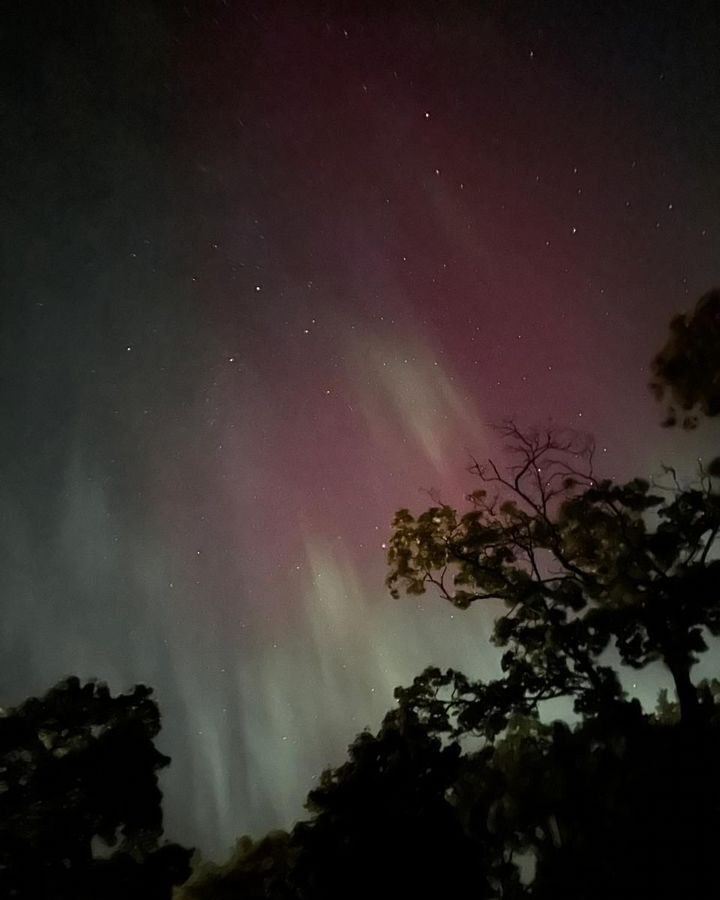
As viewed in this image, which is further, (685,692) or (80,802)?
(80,802)

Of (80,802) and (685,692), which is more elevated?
(80,802)

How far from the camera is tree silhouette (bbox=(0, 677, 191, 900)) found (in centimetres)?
1069

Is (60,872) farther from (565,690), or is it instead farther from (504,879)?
(565,690)

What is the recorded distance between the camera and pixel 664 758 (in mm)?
9469

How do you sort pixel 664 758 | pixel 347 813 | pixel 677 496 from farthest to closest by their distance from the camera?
pixel 347 813, pixel 677 496, pixel 664 758

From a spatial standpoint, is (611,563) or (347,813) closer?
(611,563)

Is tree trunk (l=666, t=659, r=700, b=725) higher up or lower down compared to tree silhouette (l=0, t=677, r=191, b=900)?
lower down

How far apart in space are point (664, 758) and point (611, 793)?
86 centimetres

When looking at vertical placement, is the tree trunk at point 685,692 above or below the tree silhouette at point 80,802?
below

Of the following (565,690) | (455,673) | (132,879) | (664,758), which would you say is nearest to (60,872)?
(132,879)

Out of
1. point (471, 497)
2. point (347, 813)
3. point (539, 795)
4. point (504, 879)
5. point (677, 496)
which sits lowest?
point (504, 879)

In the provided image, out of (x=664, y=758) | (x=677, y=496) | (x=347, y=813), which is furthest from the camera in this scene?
(x=347, y=813)

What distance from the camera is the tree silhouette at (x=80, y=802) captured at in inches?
421

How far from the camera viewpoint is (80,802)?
11125 millimetres
